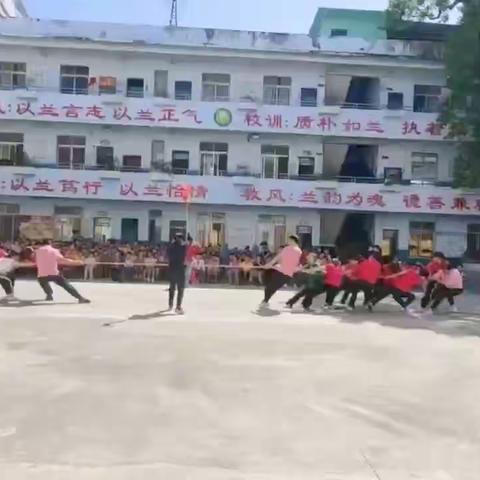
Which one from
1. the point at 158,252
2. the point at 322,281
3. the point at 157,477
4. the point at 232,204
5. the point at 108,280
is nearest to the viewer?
the point at 157,477

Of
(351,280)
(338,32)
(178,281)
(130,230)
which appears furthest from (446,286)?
(338,32)

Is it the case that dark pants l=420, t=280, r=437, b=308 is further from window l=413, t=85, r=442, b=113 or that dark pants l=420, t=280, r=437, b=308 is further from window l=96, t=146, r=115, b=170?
window l=96, t=146, r=115, b=170

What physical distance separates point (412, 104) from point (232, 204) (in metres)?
8.41

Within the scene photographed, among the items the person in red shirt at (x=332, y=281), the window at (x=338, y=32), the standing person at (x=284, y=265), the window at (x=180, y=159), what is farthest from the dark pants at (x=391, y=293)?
the window at (x=338, y=32)

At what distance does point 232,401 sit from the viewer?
6.39 metres

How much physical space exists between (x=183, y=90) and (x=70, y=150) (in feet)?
16.7

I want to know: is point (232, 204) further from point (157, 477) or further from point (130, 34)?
point (157, 477)

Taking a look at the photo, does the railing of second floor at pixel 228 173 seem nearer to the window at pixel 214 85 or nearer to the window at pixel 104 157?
the window at pixel 104 157

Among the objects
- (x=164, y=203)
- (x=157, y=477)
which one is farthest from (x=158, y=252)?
(x=157, y=477)

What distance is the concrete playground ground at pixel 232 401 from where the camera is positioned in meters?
4.75

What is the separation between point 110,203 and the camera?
2967 cm

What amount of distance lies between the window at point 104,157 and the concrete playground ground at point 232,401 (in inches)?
732

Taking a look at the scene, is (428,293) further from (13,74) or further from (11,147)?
(13,74)

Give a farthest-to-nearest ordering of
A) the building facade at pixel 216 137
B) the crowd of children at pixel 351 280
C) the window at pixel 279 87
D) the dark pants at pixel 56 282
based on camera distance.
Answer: the window at pixel 279 87
the building facade at pixel 216 137
the crowd of children at pixel 351 280
the dark pants at pixel 56 282
